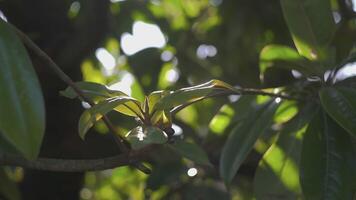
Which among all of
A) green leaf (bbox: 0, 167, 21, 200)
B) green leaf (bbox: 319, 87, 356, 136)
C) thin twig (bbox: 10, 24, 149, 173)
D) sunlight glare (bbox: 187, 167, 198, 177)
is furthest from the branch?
sunlight glare (bbox: 187, 167, 198, 177)

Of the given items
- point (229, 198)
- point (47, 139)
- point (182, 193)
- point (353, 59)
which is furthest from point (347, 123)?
point (47, 139)

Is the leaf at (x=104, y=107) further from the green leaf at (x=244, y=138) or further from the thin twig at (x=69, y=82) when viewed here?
the green leaf at (x=244, y=138)

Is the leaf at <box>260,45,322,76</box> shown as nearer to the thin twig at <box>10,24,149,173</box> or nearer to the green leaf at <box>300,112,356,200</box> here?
the green leaf at <box>300,112,356,200</box>

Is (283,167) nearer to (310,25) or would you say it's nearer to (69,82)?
(310,25)

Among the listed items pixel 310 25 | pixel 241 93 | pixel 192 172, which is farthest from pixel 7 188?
pixel 310 25

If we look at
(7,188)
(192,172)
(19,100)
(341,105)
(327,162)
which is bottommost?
(192,172)

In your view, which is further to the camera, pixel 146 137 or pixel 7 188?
pixel 7 188
